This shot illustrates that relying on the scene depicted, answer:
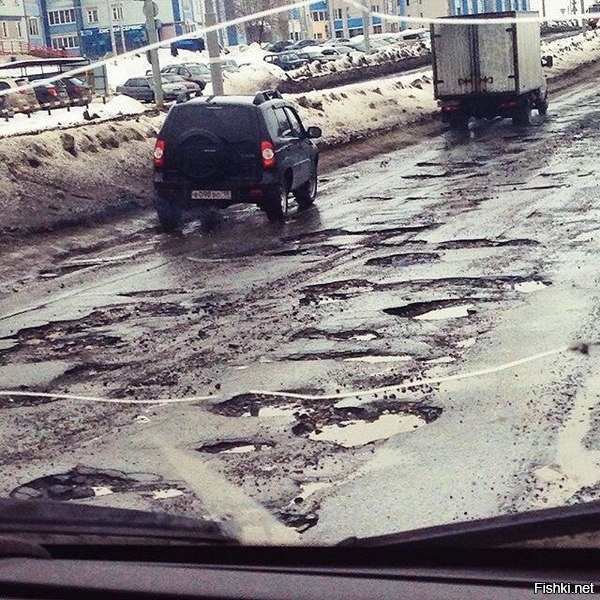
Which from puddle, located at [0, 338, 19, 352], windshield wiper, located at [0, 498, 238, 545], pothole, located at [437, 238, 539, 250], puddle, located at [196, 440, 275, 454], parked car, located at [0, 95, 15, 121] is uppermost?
windshield wiper, located at [0, 498, 238, 545]

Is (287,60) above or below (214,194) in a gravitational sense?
above

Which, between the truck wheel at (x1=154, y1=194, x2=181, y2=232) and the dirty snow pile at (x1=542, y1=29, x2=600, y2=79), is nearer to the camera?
the truck wheel at (x1=154, y1=194, x2=181, y2=232)

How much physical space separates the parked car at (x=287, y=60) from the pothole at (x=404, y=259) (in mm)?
46489

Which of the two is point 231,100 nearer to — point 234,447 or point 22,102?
point 234,447

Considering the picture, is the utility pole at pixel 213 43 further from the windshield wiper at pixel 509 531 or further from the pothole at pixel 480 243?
the windshield wiper at pixel 509 531

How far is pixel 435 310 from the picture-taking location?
9.45m

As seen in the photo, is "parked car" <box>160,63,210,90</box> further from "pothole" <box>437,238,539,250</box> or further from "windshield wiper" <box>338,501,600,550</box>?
"windshield wiper" <box>338,501,600,550</box>

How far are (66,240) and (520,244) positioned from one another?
6554 mm

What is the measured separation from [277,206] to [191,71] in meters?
32.5

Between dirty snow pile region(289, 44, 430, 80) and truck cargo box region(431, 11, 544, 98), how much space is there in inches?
664

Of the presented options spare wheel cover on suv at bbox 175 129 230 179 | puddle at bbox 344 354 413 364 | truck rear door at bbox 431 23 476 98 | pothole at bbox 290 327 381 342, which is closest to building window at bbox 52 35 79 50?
truck rear door at bbox 431 23 476 98

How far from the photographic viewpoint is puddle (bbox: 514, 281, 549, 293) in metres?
9.98

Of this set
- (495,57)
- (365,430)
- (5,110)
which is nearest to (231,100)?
(365,430)

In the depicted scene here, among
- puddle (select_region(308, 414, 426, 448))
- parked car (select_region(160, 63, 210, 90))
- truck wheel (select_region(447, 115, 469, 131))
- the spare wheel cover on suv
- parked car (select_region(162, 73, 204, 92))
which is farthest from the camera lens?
parked car (select_region(160, 63, 210, 90))
